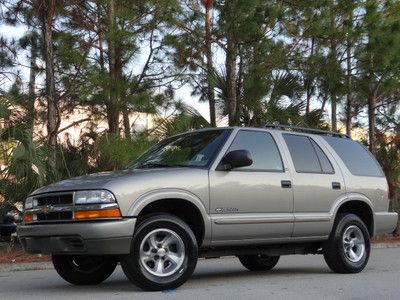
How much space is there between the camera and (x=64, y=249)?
24.3ft

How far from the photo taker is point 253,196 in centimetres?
837

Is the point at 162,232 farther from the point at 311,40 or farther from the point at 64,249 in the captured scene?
the point at 311,40

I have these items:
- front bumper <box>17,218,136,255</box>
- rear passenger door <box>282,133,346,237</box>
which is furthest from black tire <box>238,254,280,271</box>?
front bumper <box>17,218,136,255</box>

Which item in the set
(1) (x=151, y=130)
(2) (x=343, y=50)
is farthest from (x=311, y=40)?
(1) (x=151, y=130)

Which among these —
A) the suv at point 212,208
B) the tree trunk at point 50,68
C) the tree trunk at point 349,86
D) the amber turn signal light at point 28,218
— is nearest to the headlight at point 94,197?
the suv at point 212,208

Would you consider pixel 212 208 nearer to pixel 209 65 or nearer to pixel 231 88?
pixel 231 88

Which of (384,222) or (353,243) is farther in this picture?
(384,222)

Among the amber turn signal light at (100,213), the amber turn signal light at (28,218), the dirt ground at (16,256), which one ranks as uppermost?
the amber turn signal light at (100,213)

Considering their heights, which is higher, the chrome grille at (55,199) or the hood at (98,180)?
the hood at (98,180)

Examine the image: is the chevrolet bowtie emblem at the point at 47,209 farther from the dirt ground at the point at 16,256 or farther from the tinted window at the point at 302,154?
the dirt ground at the point at 16,256

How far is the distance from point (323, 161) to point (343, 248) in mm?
1205

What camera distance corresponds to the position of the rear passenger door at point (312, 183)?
29.2ft

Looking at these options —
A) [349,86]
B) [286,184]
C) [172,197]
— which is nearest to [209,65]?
[349,86]

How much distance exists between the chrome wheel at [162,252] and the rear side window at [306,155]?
2217 mm
